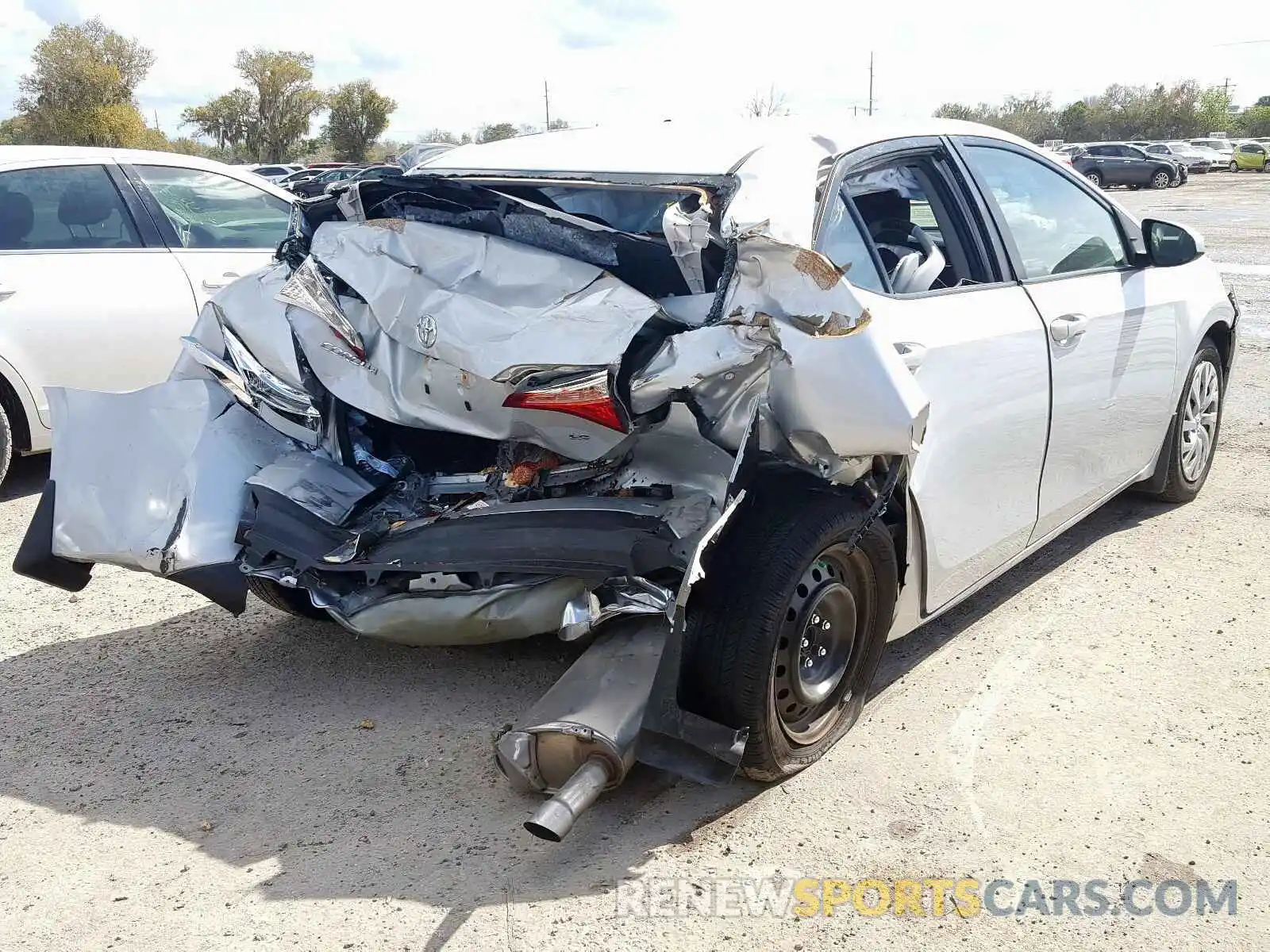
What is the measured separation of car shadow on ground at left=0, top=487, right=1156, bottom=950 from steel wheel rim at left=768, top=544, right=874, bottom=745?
0.26 meters

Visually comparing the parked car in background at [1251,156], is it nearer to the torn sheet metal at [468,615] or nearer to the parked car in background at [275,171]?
the parked car in background at [275,171]

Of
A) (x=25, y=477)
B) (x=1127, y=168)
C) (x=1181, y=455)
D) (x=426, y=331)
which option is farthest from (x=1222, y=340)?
(x=1127, y=168)

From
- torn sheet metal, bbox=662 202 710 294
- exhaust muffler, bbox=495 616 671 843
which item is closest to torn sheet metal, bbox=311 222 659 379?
torn sheet metal, bbox=662 202 710 294

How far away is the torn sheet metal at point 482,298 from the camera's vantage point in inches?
116

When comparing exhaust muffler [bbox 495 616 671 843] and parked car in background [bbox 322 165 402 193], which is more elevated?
parked car in background [bbox 322 165 402 193]

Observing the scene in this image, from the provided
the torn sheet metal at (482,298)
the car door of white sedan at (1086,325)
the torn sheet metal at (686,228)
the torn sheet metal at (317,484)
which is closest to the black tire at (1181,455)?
the car door of white sedan at (1086,325)

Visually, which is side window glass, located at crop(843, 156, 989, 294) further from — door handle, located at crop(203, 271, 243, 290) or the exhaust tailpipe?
door handle, located at crop(203, 271, 243, 290)

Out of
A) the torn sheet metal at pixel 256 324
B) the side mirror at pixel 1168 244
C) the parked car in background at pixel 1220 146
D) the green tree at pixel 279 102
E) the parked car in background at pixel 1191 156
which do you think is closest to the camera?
the torn sheet metal at pixel 256 324

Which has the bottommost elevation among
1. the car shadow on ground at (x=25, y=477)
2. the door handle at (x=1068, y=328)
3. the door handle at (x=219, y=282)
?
the car shadow on ground at (x=25, y=477)

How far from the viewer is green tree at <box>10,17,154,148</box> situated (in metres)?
53.3

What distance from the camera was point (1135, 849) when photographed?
9.21 ft

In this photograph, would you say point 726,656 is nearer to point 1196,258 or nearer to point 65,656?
point 65,656

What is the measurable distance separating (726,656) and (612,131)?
1.90m

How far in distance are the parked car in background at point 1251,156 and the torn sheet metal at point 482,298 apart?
50.5 m
